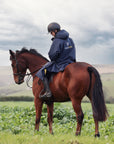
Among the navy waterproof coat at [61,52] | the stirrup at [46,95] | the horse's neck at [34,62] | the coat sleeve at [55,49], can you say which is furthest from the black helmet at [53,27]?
the stirrup at [46,95]

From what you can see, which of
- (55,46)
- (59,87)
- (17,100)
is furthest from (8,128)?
(17,100)

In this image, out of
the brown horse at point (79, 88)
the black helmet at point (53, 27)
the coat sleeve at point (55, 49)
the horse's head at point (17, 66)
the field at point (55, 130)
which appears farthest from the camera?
the horse's head at point (17, 66)

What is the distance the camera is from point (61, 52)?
773cm

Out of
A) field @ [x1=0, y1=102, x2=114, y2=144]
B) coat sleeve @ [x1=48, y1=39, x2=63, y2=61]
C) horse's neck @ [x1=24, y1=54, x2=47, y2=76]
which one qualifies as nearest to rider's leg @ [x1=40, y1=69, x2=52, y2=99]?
coat sleeve @ [x1=48, y1=39, x2=63, y2=61]

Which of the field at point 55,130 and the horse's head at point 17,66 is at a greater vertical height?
the horse's head at point 17,66

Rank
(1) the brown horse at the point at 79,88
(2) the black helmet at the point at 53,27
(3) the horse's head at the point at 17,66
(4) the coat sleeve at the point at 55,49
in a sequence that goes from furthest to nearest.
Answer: (3) the horse's head at the point at 17,66 → (2) the black helmet at the point at 53,27 → (4) the coat sleeve at the point at 55,49 → (1) the brown horse at the point at 79,88

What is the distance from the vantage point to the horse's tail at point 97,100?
717cm

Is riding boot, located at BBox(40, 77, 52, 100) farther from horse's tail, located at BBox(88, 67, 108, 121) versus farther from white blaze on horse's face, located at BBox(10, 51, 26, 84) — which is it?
horse's tail, located at BBox(88, 67, 108, 121)

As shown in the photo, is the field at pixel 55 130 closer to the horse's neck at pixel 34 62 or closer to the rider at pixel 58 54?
the rider at pixel 58 54

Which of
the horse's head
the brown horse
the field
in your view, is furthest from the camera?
the horse's head

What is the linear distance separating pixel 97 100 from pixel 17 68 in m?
3.01

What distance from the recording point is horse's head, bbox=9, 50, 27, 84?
28.1ft

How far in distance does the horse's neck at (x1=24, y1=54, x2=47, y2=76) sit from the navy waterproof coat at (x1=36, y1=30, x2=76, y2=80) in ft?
2.64

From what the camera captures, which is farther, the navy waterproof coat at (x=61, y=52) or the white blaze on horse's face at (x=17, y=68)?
the white blaze on horse's face at (x=17, y=68)
